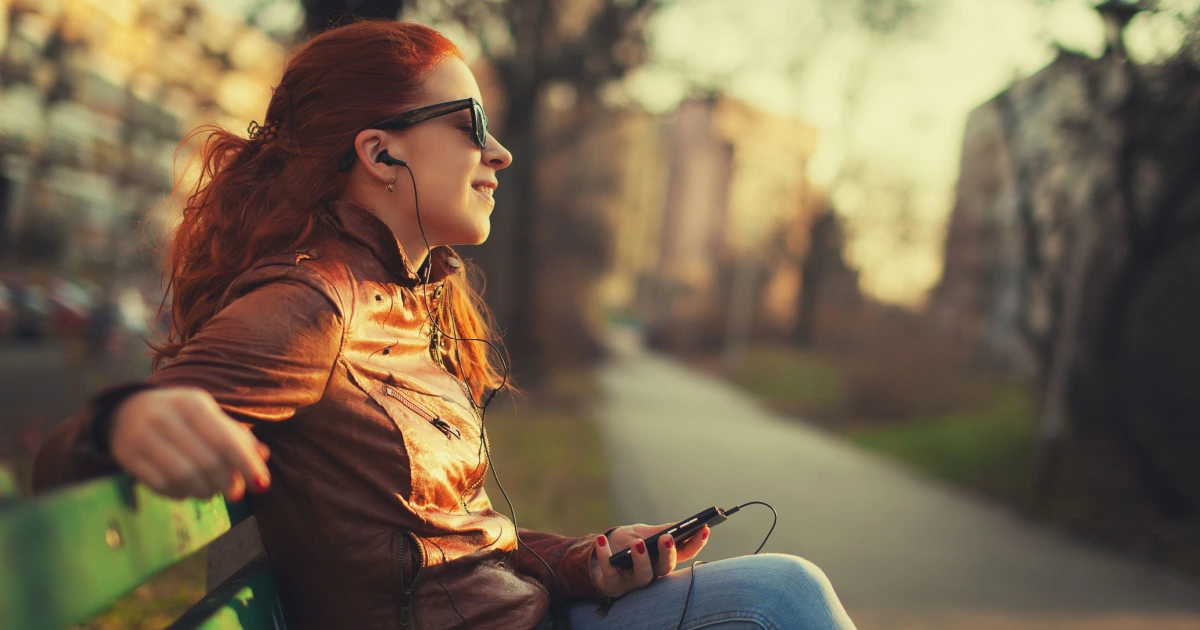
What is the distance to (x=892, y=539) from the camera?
775cm

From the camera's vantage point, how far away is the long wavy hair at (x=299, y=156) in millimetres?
1857

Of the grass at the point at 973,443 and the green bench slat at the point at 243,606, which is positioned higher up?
the green bench slat at the point at 243,606

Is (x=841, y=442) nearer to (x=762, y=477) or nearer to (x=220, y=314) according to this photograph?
(x=762, y=477)

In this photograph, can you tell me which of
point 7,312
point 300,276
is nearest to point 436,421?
point 300,276

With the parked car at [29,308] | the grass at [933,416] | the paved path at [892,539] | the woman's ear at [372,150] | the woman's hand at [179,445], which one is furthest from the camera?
the parked car at [29,308]

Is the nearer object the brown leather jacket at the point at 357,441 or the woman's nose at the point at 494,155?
the brown leather jacket at the point at 357,441

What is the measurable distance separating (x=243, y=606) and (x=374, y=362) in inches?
17.9

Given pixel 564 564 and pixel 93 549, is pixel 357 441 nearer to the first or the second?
pixel 93 549

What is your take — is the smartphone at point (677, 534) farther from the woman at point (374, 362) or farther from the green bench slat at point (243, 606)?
the green bench slat at point (243, 606)

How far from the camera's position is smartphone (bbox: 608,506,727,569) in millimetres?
2020

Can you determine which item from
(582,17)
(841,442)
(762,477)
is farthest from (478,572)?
(582,17)

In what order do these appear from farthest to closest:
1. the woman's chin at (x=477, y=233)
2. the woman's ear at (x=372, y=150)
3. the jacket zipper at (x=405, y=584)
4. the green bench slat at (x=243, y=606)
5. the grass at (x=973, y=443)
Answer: the grass at (x=973, y=443)
the woman's chin at (x=477, y=233)
the woman's ear at (x=372, y=150)
the jacket zipper at (x=405, y=584)
the green bench slat at (x=243, y=606)

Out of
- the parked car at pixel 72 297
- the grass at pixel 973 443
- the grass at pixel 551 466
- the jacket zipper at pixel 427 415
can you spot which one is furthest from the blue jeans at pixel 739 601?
the parked car at pixel 72 297

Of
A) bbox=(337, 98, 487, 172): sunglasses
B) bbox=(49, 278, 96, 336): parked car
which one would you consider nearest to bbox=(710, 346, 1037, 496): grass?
bbox=(337, 98, 487, 172): sunglasses
